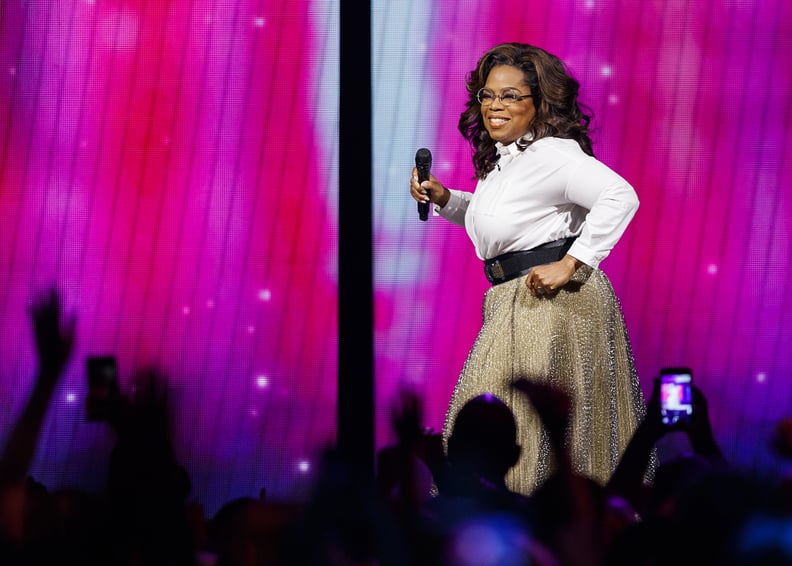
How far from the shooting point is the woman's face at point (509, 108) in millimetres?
2660

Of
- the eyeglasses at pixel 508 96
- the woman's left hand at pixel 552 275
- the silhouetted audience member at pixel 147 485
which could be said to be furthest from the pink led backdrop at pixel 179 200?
the silhouetted audience member at pixel 147 485

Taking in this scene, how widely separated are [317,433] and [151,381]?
2168mm

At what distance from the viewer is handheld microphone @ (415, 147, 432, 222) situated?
273 centimetres

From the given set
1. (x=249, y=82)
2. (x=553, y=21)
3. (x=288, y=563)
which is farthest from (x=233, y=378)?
(x=288, y=563)

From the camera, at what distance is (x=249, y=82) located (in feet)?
12.5

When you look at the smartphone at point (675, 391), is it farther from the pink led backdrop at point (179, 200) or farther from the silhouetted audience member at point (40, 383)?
the silhouetted audience member at point (40, 383)

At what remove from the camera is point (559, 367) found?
251cm

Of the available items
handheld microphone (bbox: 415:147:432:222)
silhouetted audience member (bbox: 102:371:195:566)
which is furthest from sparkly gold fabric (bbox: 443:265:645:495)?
silhouetted audience member (bbox: 102:371:195:566)

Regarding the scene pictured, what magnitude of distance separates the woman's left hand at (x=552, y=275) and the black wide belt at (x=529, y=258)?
0.24ft

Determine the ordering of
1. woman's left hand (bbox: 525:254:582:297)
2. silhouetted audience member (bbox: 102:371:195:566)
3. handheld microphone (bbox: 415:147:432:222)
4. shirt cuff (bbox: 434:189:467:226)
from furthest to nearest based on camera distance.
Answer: shirt cuff (bbox: 434:189:467:226) → handheld microphone (bbox: 415:147:432:222) → woman's left hand (bbox: 525:254:582:297) → silhouetted audience member (bbox: 102:371:195:566)

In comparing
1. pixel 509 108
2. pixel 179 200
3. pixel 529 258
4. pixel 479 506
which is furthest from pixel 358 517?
pixel 179 200

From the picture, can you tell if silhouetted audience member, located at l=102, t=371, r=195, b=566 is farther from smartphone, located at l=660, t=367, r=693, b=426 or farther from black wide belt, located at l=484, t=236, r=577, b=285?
smartphone, located at l=660, t=367, r=693, b=426

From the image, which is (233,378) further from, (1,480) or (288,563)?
(288,563)

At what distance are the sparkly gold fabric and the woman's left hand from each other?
54 mm
